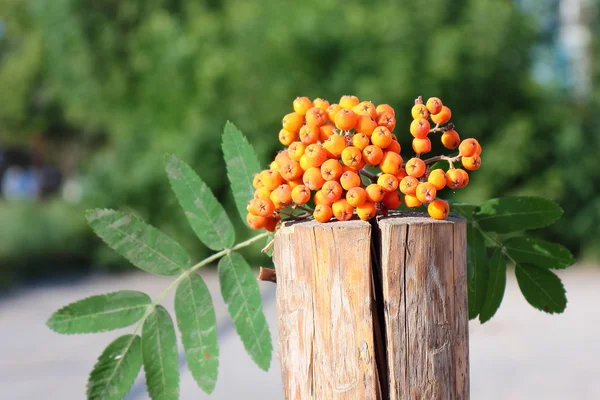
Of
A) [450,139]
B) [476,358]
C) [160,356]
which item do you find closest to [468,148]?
[450,139]

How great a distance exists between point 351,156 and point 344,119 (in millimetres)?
80

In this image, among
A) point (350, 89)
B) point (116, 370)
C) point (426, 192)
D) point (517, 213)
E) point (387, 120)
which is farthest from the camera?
point (350, 89)

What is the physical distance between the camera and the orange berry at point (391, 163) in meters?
1.40

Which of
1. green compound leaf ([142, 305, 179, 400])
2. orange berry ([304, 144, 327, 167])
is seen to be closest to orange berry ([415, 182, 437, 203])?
orange berry ([304, 144, 327, 167])

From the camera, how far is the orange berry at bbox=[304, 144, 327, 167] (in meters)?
1.40

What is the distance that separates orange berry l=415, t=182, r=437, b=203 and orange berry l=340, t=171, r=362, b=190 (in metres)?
0.12

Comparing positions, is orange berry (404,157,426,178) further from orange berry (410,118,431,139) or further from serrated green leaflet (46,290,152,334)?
serrated green leaflet (46,290,152,334)

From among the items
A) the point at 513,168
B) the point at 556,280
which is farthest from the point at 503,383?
the point at 513,168

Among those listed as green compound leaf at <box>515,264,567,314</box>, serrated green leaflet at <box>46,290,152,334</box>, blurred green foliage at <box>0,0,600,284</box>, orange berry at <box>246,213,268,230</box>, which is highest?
blurred green foliage at <box>0,0,600,284</box>

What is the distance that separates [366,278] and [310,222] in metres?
0.20

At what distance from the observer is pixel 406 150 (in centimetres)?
680

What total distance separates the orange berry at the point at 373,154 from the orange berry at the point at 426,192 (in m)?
0.10

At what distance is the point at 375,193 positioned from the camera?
1.39 m

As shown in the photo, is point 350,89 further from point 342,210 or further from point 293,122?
point 342,210
